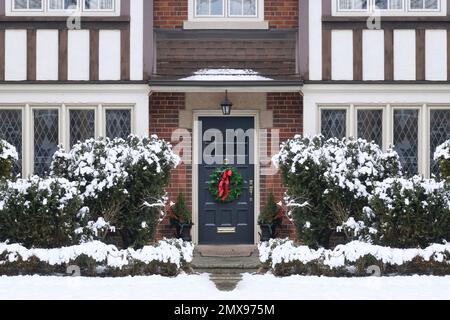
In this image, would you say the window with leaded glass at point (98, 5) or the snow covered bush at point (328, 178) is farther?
the window with leaded glass at point (98, 5)

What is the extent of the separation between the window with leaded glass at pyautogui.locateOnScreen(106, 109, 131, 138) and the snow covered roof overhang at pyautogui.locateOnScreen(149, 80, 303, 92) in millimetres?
749

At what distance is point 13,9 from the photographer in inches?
564

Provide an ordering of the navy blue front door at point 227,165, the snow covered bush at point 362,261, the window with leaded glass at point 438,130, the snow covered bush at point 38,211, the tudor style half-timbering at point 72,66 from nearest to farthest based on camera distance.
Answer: the snow covered bush at point 362,261 → the snow covered bush at point 38,211 → the tudor style half-timbering at point 72,66 → the window with leaded glass at point 438,130 → the navy blue front door at point 227,165

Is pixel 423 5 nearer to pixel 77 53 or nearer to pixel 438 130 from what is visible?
pixel 438 130

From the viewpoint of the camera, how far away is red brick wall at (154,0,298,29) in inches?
576

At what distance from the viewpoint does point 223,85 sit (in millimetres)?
13883

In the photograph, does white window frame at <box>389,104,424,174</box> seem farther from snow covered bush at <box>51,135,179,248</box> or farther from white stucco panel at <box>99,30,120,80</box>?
white stucco panel at <box>99,30,120,80</box>

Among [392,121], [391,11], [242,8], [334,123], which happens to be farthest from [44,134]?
[391,11]

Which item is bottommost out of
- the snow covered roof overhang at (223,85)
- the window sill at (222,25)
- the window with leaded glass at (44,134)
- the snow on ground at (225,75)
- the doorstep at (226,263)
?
the doorstep at (226,263)

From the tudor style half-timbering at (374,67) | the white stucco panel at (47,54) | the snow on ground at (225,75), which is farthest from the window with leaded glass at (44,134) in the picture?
the tudor style half-timbering at (374,67)

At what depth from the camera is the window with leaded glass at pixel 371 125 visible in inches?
563

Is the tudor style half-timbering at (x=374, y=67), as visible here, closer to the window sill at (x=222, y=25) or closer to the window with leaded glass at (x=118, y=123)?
the window sill at (x=222, y=25)

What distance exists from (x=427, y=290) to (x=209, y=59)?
623 centimetres

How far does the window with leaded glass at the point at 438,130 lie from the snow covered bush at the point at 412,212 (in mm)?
3297
